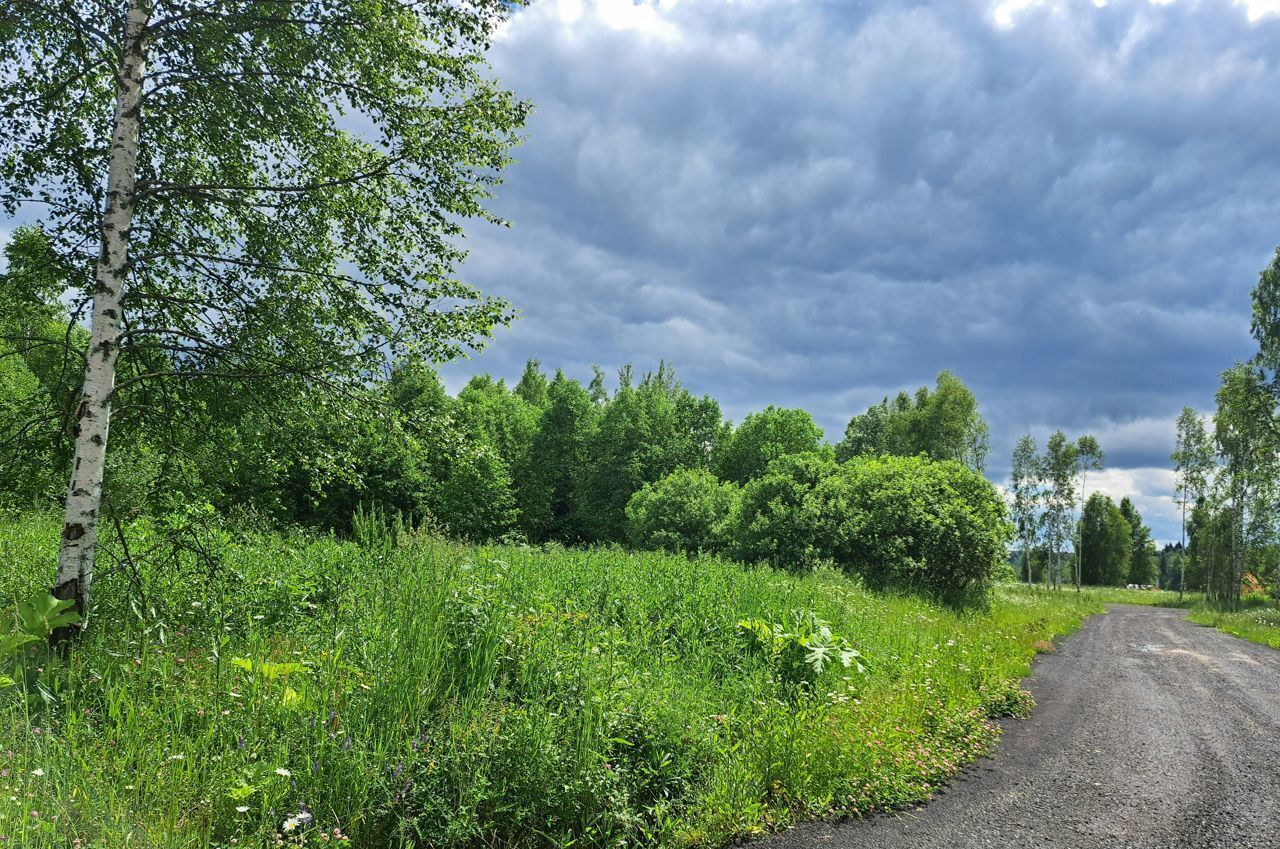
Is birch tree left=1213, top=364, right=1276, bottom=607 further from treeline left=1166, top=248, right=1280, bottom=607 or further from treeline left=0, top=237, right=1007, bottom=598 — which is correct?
treeline left=0, top=237, right=1007, bottom=598

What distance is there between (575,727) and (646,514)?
89.2 ft

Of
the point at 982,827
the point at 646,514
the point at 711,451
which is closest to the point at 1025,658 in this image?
the point at 982,827

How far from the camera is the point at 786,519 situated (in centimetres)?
A: 1917

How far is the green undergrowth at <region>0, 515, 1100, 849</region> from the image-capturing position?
142 inches

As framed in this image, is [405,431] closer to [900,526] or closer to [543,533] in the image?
[900,526]

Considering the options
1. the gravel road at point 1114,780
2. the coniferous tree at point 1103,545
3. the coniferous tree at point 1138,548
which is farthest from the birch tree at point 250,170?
the coniferous tree at point 1138,548

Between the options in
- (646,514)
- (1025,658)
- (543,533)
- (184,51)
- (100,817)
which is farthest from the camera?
(543,533)

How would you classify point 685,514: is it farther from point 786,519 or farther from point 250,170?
point 250,170

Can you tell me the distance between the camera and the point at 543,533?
4812 cm

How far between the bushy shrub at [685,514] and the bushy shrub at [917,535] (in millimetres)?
10081

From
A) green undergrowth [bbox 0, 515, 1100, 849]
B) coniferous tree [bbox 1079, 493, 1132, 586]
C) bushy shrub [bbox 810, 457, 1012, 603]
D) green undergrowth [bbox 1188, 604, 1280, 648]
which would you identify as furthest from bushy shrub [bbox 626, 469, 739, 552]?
coniferous tree [bbox 1079, 493, 1132, 586]

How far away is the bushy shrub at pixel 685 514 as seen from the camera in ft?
96.2

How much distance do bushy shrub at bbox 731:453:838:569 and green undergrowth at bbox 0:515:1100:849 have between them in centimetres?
999

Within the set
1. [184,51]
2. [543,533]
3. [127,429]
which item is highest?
[184,51]
